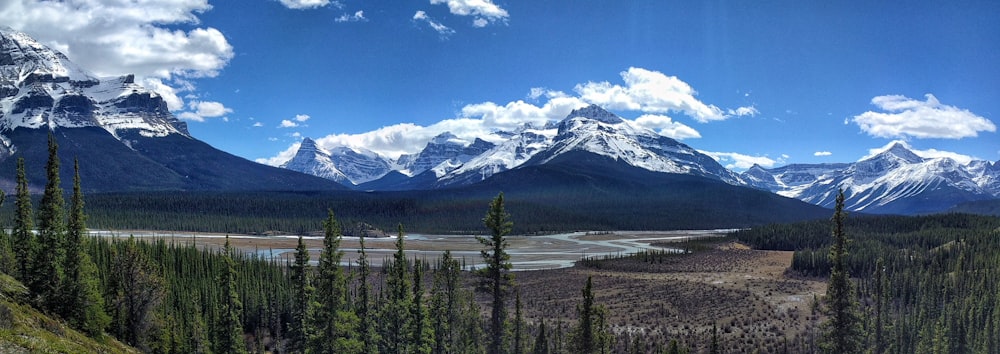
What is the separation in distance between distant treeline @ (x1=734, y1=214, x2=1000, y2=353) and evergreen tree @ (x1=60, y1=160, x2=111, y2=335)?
1818 inches

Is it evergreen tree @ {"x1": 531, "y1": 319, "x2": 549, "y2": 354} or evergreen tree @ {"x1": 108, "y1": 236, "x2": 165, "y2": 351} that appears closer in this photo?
evergreen tree @ {"x1": 531, "y1": 319, "x2": 549, "y2": 354}

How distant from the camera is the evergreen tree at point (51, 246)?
42250mm

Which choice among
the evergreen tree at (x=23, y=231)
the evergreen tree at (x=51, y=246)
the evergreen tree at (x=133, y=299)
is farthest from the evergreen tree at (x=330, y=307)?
the evergreen tree at (x=23, y=231)

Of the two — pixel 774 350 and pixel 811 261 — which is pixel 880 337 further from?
pixel 811 261

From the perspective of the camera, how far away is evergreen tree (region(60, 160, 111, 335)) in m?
42.3

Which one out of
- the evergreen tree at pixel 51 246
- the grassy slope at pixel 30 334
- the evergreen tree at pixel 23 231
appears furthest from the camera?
the evergreen tree at pixel 23 231

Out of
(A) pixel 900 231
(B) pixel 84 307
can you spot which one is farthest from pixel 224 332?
(A) pixel 900 231

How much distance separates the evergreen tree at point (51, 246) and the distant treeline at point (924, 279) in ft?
157

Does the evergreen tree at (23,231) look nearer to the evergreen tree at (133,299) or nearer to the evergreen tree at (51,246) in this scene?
A: the evergreen tree at (51,246)

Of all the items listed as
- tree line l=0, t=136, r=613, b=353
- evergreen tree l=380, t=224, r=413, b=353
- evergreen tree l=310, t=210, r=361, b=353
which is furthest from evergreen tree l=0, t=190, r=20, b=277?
evergreen tree l=380, t=224, r=413, b=353

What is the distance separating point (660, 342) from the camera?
220 ft

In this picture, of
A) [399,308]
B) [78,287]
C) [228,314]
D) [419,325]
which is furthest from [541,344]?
[78,287]

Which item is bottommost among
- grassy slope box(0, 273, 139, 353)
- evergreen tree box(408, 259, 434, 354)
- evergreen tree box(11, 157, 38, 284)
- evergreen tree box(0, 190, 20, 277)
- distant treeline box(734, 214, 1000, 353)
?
distant treeline box(734, 214, 1000, 353)

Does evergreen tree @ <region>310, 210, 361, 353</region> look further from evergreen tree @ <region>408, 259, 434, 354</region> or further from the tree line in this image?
evergreen tree @ <region>408, 259, 434, 354</region>
